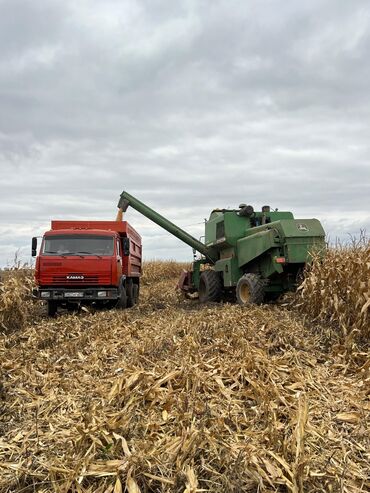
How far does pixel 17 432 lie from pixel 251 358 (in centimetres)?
226

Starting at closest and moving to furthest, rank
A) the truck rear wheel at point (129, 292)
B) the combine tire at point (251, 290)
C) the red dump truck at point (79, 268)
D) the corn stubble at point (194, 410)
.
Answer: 1. the corn stubble at point (194, 410)
2. the combine tire at point (251, 290)
3. the red dump truck at point (79, 268)
4. the truck rear wheel at point (129, 292)

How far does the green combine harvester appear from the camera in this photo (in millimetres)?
9820

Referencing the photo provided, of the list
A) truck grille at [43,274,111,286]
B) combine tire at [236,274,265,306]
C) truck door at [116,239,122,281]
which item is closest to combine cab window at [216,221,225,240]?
combine tire at [236,274,265,306]

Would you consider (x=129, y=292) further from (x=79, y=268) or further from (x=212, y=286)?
(x=79, y=268)

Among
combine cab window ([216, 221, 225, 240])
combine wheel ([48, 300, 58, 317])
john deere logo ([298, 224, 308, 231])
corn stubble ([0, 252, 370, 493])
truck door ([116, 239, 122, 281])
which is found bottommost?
corn stubble ([0, 252, 370, 493])

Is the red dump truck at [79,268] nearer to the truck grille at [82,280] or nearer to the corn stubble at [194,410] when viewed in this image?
the truck grille at [82,280]

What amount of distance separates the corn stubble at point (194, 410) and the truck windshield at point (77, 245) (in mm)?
4598

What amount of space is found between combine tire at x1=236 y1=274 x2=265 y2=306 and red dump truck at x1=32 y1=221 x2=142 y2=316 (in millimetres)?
2795

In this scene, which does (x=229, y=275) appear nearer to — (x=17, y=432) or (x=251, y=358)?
(x=251, y=358)

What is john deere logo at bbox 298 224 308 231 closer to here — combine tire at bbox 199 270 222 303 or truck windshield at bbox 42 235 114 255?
combine tire at bbox 199 270 222 303

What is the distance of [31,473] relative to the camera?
289 centimetres

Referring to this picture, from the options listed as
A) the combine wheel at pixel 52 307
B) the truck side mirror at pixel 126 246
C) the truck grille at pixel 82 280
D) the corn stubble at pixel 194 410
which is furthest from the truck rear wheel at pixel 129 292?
the corn stubble at pixel 194 410

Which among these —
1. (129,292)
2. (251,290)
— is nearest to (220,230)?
(251,290)

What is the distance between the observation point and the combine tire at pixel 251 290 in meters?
10.1
